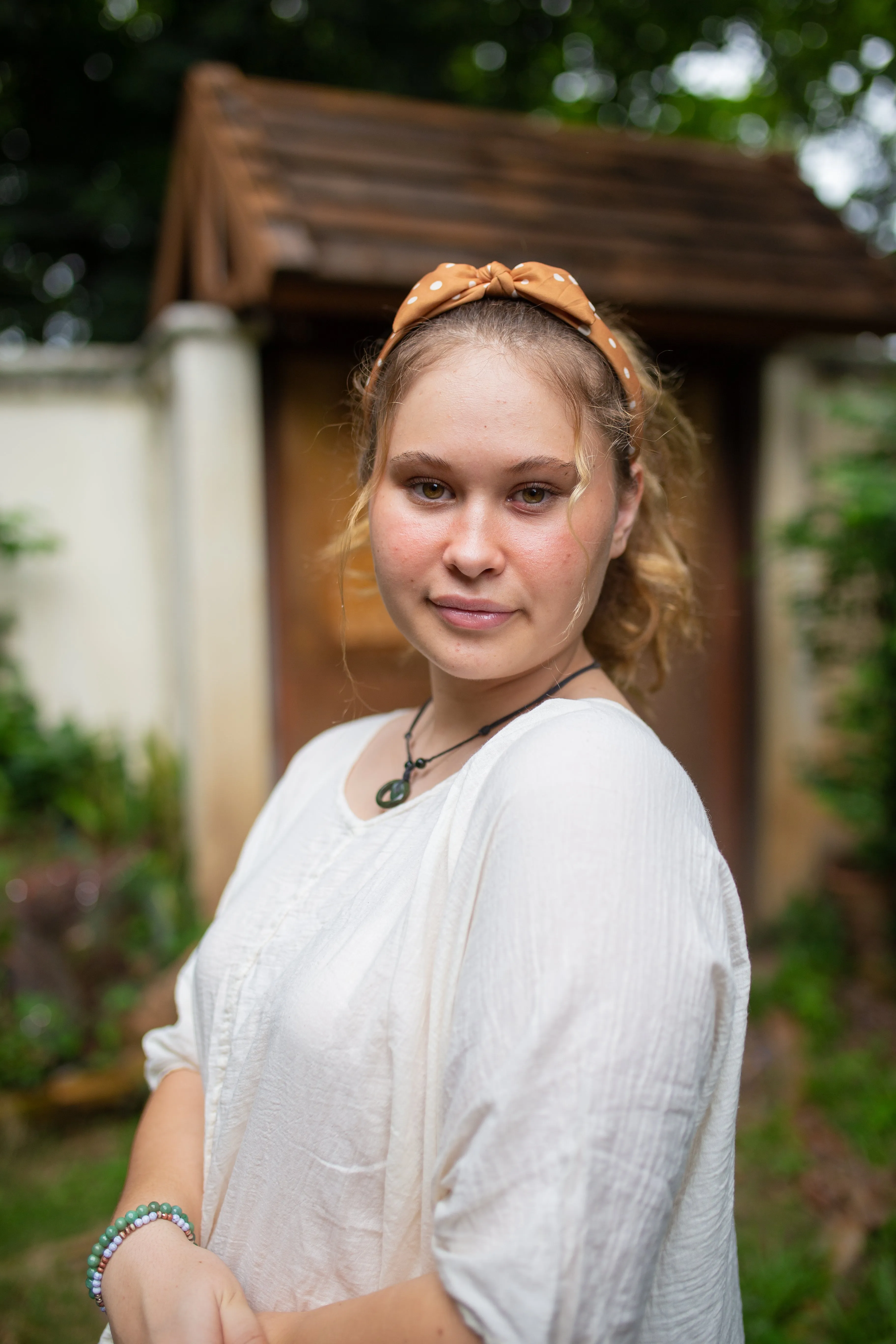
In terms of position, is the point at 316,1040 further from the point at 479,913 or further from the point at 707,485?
the point at 707,485

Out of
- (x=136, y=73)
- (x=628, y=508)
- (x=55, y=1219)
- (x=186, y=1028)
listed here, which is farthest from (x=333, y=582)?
(x=136, y=73)

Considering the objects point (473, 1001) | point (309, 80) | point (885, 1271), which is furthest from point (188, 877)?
point (309, 80)

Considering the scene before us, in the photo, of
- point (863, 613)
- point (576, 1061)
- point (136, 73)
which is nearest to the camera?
point (576, 1061)

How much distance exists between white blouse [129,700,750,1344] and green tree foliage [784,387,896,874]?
343cm

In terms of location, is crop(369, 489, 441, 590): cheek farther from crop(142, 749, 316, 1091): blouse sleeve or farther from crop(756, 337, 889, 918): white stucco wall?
crop(756, 337, 889, 918): white stucco wall

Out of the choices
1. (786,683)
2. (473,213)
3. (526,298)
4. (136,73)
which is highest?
(136,73)

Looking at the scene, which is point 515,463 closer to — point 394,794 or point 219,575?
point 394,794

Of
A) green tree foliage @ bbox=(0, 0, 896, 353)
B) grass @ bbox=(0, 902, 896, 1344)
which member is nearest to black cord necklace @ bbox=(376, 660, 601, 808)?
grass @ bbox=(0, 902, 896, 1344)

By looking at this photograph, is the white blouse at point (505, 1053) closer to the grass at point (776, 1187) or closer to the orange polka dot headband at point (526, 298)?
the orange polka dot headband at point (526, 298)

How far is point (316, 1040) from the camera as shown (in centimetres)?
103

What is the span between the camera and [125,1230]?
1.18m

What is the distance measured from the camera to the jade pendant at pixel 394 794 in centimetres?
131

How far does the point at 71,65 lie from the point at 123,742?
6.34 metres

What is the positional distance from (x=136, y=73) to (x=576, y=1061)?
849 cm
